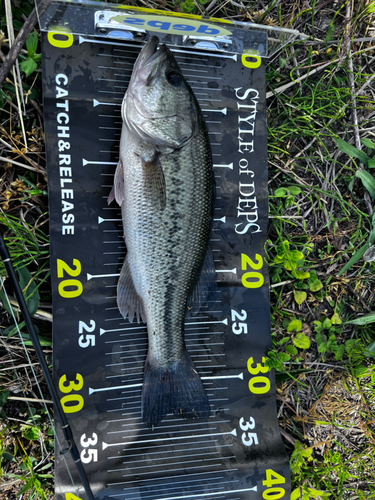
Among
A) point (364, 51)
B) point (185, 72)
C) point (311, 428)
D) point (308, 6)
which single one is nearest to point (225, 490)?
point (311, 428)

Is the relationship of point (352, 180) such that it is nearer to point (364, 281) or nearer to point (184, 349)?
point (364, 281)

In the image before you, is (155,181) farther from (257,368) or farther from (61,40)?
(257,368)

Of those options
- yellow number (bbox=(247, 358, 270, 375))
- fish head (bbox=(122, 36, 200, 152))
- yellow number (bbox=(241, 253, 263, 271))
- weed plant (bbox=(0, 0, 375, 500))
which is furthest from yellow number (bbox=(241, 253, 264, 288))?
fish head (bbox=(122, 36, 200, 152))

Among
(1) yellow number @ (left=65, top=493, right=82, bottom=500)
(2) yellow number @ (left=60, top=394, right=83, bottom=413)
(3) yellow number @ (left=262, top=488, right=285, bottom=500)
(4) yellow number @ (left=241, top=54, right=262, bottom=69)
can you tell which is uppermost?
(4) yellow number @ (left=241, top=54, right=262, bottom=69)

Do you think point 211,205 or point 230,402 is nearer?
point 211,205

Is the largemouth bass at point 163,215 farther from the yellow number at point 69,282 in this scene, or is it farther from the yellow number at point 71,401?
the yellow number at point 71,401

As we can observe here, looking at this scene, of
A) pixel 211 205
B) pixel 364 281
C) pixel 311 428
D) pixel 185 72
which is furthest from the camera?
pixel 364 281

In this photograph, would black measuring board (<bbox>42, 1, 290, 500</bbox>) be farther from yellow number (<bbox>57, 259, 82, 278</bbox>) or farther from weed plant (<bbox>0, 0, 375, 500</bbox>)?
weed plant (<bbox>0, 0, 375, 500</bbox>)
